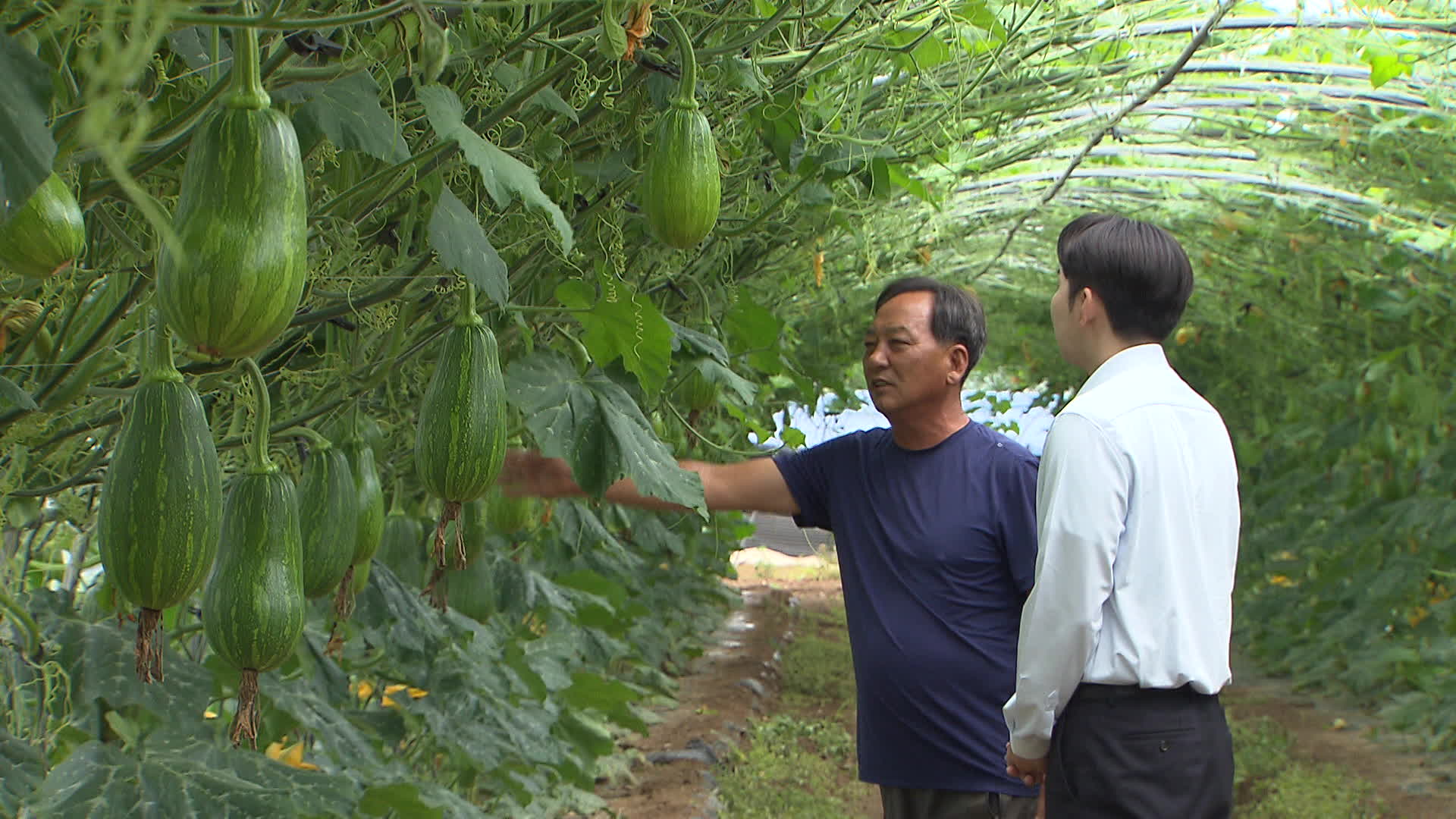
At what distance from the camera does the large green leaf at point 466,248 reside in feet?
4.06

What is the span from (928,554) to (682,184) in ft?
4.70

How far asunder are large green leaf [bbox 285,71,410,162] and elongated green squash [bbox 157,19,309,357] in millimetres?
300

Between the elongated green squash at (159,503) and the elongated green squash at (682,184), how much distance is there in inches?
18.0

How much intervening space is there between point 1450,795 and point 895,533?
12.3 feet

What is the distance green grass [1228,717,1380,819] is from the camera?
198 inches

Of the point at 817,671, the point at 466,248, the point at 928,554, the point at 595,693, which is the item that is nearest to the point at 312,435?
the point at 466,248

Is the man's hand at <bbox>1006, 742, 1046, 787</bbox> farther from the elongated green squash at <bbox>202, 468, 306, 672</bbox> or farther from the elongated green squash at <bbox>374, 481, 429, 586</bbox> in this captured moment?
the elongated green squash at <bbox>202, 468, 306, 672</bbox>

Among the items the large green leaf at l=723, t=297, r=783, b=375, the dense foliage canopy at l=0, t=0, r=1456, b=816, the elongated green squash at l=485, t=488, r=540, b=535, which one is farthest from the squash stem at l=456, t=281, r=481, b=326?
the large green leaf at l=723, t=297, r=783, b=375

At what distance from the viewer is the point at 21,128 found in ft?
2.35

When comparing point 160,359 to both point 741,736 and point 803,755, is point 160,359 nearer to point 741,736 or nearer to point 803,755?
point 803,755

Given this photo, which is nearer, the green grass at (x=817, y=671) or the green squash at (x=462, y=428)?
the green squash at (x=462, y=428)

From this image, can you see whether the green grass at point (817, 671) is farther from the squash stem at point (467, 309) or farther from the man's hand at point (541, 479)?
the squash stem at point (467, 309)

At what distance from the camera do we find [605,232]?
2098 mm

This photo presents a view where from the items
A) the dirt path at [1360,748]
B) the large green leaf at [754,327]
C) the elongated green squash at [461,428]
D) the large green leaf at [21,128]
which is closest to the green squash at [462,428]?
the elongated green squash at [461,428]
